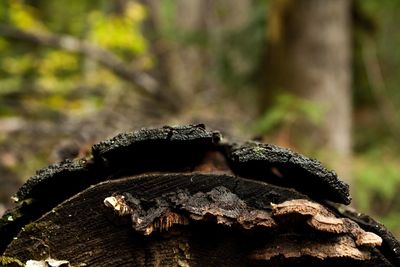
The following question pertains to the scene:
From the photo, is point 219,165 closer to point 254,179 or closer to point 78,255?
point 254,179

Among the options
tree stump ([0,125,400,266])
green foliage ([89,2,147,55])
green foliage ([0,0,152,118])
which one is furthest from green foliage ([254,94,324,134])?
tree stump ([0,125,400,266])

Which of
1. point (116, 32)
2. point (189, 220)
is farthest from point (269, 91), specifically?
point (189, 220)

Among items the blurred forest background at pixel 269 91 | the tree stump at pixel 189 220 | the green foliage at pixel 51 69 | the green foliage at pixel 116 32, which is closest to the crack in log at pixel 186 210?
the tree stump at pixel 189 220

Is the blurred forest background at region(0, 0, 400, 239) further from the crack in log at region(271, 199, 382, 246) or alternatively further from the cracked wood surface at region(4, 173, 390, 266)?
the crack in log at region(271, 199, 382, 246)

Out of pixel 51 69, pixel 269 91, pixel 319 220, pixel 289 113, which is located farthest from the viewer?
pixel 51 69

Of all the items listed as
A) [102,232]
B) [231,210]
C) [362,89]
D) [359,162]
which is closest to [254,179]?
[231,210]

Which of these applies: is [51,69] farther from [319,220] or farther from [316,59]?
[319,220]
